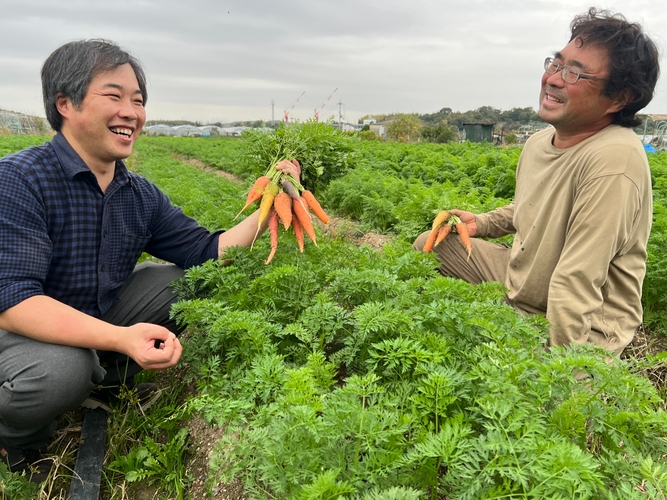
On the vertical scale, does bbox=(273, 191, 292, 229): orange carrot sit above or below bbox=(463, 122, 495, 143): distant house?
below

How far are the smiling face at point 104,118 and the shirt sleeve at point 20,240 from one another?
14.8 inches

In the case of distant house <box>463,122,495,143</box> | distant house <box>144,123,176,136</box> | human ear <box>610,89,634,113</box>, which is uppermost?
distant house <box>144,123,176,136</box>

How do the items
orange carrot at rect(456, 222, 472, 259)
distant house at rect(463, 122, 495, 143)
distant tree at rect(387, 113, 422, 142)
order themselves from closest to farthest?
orange carrot at rect(456, 222, 472, 259)
distant house at rect(463, 122, 495, 143)
distant tree at rect(387, 113, 422, 142)

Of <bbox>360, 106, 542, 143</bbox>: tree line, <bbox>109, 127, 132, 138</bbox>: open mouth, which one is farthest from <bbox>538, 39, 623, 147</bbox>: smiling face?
<bbox>360, 106, 542, 143</bbox>: tree line

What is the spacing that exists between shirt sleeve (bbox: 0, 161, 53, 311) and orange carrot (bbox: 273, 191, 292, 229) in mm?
1468

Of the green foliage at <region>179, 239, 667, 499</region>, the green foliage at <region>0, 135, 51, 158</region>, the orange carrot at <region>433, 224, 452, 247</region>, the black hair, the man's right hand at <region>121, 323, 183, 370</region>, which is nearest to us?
the green foliage at <region>179, 239, 667, 499</region>

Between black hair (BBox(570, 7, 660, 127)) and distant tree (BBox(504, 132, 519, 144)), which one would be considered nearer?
black hair (BBox(570, 7, 660, 127))

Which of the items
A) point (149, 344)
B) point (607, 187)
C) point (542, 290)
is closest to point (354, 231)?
point (542, 290)

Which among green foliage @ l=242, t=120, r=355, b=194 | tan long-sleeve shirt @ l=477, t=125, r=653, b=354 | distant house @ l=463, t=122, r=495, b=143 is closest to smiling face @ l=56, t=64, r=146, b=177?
green foliage @ l=242, t=120, r=355, b=194

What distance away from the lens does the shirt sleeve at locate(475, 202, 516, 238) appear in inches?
161

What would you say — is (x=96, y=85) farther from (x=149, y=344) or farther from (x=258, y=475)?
(x=258, y=475)

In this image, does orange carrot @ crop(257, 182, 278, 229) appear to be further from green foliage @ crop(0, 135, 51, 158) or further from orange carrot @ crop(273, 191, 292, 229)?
green foliage @ crop(0, 135, 51, 158)

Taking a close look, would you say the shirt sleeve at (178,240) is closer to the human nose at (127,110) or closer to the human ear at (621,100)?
the human nose at (127,110)

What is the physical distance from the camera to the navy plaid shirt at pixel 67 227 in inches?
93.0
